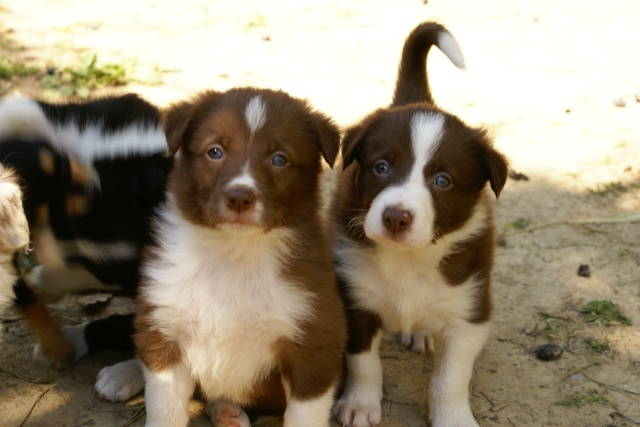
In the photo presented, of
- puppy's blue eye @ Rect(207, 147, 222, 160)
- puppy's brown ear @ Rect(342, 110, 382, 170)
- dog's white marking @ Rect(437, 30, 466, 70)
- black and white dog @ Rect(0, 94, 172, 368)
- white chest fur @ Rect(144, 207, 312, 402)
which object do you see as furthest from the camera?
dog's white marking @ Rect(437, 30, 466, 70)

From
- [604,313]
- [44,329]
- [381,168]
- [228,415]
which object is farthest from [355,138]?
[604,313]

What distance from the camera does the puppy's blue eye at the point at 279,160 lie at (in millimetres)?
3731

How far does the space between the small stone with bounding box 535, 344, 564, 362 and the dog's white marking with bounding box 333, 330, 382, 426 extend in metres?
1.14

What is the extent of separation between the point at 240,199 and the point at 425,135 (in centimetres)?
120

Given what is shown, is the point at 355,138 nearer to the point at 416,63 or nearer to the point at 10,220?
the point at 416,63

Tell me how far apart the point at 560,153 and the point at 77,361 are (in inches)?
174

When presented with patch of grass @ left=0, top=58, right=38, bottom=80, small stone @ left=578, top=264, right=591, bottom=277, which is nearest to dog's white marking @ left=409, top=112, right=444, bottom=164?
small stone @ left=578, top=264, right=591, bottom=277

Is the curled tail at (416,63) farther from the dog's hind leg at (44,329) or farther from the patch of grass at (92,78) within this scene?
the patch of grass at (92,78)

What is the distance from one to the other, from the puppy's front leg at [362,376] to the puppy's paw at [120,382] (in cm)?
109

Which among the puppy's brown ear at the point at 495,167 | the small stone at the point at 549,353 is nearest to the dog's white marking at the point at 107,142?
the puppy's brown ear at the point at 495,167

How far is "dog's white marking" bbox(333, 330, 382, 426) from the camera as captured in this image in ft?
14.5

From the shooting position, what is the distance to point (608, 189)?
6.73 meters

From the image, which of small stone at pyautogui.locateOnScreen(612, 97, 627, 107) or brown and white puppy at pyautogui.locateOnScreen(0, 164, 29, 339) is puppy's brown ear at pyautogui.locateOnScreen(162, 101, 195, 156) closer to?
brown and white puppy at pyautogui.locateOnScreen(0, 164, 29, 339)

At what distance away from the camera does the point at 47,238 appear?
4.23 m
